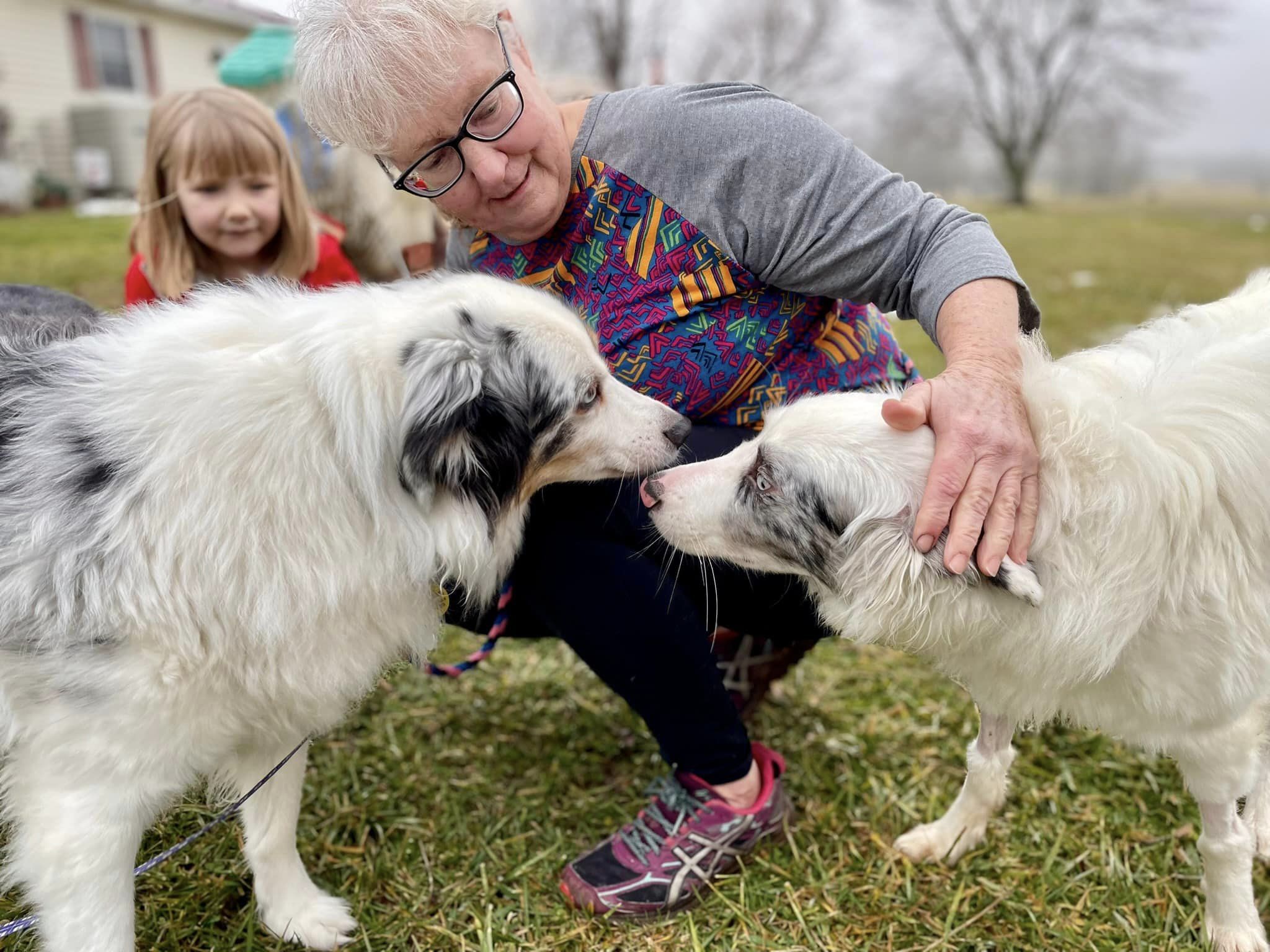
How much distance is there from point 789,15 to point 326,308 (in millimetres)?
38518

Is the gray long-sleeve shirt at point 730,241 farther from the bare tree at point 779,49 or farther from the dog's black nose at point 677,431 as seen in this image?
the bare tree at point 779,49

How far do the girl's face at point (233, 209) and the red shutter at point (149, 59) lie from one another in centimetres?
2590

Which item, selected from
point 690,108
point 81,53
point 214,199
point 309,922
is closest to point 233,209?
point 214,199

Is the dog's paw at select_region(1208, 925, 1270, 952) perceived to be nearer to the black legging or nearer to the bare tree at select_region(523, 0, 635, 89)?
the black legging

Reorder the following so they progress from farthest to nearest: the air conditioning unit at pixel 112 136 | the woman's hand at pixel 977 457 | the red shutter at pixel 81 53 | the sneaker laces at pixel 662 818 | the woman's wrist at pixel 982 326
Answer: the red shutter at pixel 81 53 → the air conditioning unit at pixel 112 136 → the sneaker laces at pixel 662 818 → the woman's wrist at pixel 982 326 → the woman's hand at pixel 977 457

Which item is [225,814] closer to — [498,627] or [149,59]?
[498,627]

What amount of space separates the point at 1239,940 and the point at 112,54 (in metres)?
29.8

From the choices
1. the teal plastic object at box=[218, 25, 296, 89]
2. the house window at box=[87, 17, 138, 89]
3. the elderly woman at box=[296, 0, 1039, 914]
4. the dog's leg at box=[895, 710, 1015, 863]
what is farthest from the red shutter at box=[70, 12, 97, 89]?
the dog's leg at box=[895, 710, 1015, 863]

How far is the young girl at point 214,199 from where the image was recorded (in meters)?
3.61

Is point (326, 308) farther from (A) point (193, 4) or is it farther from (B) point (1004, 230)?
(A) point (193, 4)

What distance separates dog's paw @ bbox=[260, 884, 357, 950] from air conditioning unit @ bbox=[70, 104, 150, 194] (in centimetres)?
2407

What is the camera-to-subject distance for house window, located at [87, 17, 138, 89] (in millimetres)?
23719

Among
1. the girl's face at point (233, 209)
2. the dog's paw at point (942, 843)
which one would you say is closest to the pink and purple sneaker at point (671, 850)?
the dog's paw at point (942, 843)

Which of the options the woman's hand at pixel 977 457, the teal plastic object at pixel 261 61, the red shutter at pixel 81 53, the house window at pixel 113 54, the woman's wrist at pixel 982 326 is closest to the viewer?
the woman's hand at pixel 977 457
